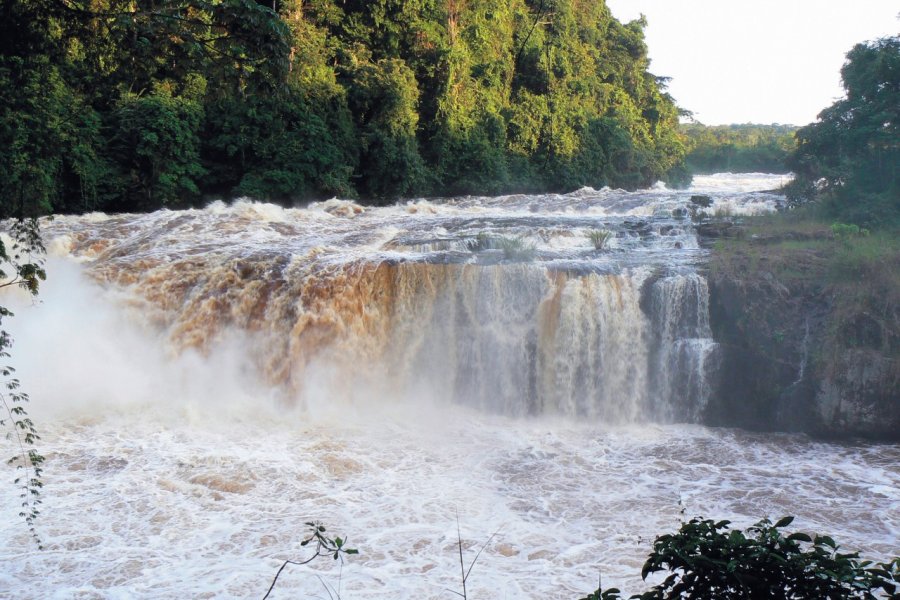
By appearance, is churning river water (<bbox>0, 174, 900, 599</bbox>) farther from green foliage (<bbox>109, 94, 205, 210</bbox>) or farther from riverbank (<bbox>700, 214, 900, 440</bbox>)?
green foliage (<bbox>109, 94, 205, 210</bbox>)

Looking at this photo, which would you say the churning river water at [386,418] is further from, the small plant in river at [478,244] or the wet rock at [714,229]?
the wet rock at [714,229]

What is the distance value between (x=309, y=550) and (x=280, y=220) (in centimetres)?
1085

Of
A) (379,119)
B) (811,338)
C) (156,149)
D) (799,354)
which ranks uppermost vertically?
(379,119)

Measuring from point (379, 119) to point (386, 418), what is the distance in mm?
14405

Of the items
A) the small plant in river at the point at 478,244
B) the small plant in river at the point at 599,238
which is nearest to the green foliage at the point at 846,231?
the small plant in river at the point at 599,238

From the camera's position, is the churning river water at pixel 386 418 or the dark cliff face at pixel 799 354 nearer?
the churning river water at pixel 386 418

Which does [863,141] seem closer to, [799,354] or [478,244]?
[799,354]

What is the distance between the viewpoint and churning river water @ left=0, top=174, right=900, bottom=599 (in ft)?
23.6

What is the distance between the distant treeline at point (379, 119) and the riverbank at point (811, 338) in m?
9.15

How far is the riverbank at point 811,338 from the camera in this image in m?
10.9

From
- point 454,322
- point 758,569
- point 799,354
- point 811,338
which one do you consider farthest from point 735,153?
point 758,569

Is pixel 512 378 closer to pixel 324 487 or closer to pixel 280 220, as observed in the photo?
pixel 324 487

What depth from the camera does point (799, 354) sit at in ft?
37.1

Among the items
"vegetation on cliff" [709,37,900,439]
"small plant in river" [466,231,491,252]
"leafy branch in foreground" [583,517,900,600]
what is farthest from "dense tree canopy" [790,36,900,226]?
"leafy branch in foreground" [583,517,900,600]
